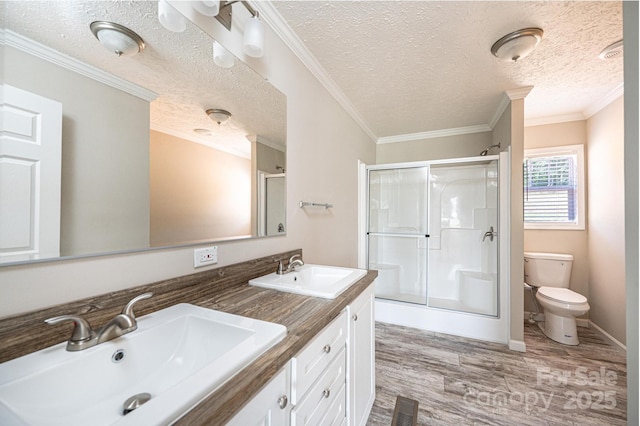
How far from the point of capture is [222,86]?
124 cm

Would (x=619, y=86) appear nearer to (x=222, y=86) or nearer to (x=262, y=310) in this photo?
(x=222, y=86)

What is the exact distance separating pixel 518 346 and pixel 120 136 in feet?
10.6

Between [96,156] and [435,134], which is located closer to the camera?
[96,156]

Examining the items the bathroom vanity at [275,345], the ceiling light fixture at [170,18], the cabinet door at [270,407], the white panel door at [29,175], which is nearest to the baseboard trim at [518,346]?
the bathroom vanity at [275,345]

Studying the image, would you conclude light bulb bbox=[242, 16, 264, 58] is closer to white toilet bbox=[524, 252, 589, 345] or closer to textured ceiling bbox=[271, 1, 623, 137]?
textured ceiling bbox=[271, 1, 623, 137]

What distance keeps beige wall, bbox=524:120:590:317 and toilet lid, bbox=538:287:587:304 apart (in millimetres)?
313

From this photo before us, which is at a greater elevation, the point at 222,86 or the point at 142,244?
the point at 222,86

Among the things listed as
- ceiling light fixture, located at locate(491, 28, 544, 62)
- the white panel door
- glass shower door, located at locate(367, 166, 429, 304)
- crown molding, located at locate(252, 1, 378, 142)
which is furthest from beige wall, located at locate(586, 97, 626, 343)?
the white panel door

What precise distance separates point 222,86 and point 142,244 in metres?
0.83

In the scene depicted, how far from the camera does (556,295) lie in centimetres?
248

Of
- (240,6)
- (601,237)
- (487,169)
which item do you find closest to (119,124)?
(240,6)

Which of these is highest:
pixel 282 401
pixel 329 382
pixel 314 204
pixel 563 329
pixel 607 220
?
pixel 314 204

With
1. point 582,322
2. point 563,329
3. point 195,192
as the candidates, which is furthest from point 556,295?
point 195,192

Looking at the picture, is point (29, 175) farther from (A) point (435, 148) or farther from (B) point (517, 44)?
(A) point (435, 148)
